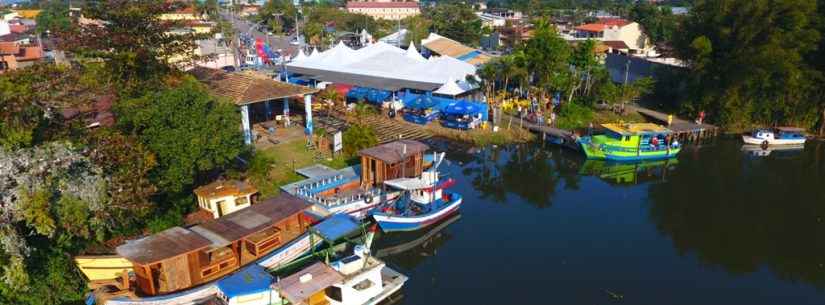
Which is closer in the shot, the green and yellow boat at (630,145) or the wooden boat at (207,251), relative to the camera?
the wooden boat at (207,251)

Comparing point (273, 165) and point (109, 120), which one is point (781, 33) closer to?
point (273, 165)

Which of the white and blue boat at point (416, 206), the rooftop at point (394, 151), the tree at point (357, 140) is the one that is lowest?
the white and blue boat at point (416, 206)

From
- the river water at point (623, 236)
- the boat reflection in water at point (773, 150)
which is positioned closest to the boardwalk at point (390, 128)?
the river water at point (623, 236)

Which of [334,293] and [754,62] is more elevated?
[754,62]

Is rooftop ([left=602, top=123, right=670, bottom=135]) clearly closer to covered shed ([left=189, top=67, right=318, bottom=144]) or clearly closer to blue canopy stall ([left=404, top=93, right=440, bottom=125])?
blue canopy stall ([left=404, top=93, right=440, bottom=125])

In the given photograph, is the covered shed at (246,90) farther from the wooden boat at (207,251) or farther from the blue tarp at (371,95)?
the wooden boat at (207,251)

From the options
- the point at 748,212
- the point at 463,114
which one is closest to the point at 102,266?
the point at 463,114

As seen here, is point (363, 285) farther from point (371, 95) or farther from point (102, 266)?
point (371, 95)
